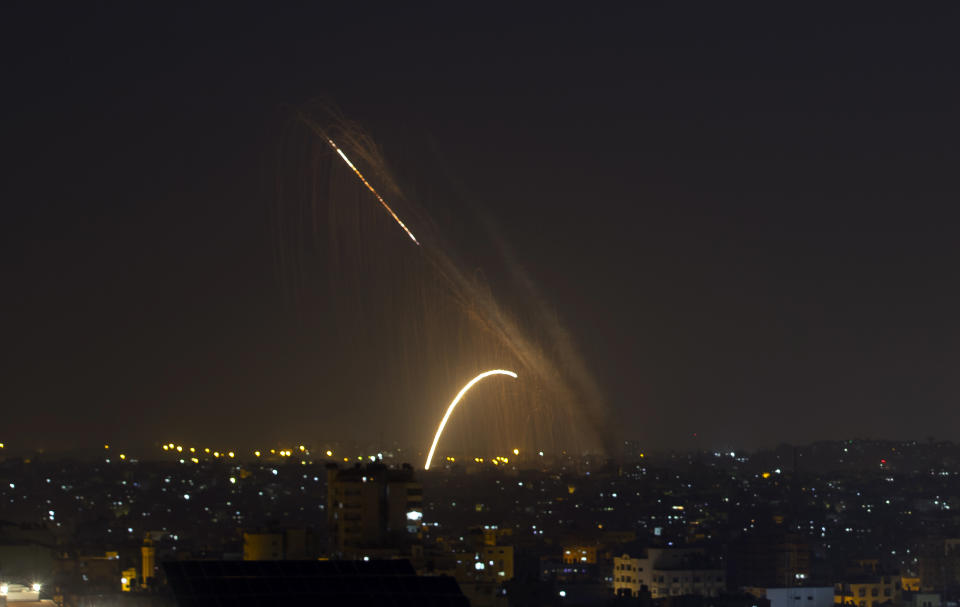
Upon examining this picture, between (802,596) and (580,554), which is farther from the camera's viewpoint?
(580,554)

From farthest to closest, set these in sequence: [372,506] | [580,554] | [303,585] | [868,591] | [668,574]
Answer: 1. [580,554]
2. [668,574]
3. [868,591]
4. [372,506]
5. [303,585]

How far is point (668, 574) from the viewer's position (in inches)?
2943

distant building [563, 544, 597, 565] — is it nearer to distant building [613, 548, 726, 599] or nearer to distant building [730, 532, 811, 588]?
distant building [613, 548, 726, 599]

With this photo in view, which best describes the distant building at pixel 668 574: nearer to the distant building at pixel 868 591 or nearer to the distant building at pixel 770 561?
the distant building at pixel 770 561

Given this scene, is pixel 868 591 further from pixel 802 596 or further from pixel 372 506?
pixel 372 506

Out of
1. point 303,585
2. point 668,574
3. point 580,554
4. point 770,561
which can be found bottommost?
point 303,585

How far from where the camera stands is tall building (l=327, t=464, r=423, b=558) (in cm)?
5341

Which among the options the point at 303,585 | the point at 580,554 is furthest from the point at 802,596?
the point at 303,585

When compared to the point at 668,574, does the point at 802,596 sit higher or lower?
lower

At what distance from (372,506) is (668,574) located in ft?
78.6

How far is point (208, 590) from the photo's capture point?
18.2m

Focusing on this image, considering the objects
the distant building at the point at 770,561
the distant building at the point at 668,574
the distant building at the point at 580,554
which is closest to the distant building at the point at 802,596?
the distant building at the point at 668,574

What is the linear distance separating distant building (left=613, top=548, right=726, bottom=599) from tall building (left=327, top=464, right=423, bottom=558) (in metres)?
19.9

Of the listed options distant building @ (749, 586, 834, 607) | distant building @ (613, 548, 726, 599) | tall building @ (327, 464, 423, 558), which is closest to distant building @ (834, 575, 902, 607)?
distant building @ (749, 586, 834, 607)
